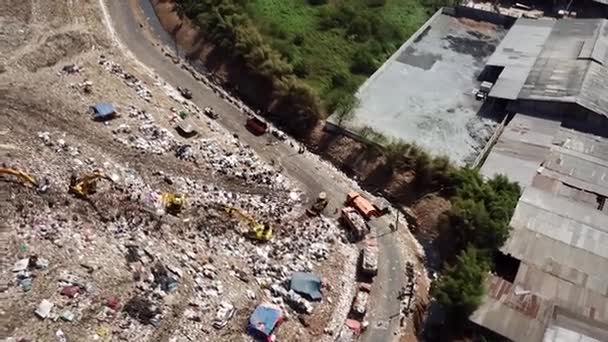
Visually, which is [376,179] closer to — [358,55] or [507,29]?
[358,55]

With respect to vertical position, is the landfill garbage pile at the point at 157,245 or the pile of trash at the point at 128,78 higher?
the pile of trash at the point at 128,78

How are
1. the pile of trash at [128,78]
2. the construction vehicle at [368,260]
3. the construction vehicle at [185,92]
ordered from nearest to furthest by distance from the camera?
the construction vehicle at [368,260], the pile of trash at [128,78], the construction vehicle at [185,92]

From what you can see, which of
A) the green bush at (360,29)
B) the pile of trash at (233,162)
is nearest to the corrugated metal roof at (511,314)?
the pile of trash at (233,162)

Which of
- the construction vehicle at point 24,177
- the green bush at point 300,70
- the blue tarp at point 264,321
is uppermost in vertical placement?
the green bush at point 300,70

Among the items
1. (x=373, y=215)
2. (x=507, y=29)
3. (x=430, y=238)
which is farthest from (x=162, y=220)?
(x=507, y=29)

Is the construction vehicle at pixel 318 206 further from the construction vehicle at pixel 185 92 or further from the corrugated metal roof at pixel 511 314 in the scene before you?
the construction vehicle at pixel 185 92

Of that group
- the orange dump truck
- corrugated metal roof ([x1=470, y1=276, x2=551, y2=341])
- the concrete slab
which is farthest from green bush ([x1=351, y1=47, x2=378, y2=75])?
corrugated metal roof ([x1=470, y1=276, x2=551, y2=341])

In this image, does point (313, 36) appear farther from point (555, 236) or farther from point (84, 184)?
point (555, 236)
